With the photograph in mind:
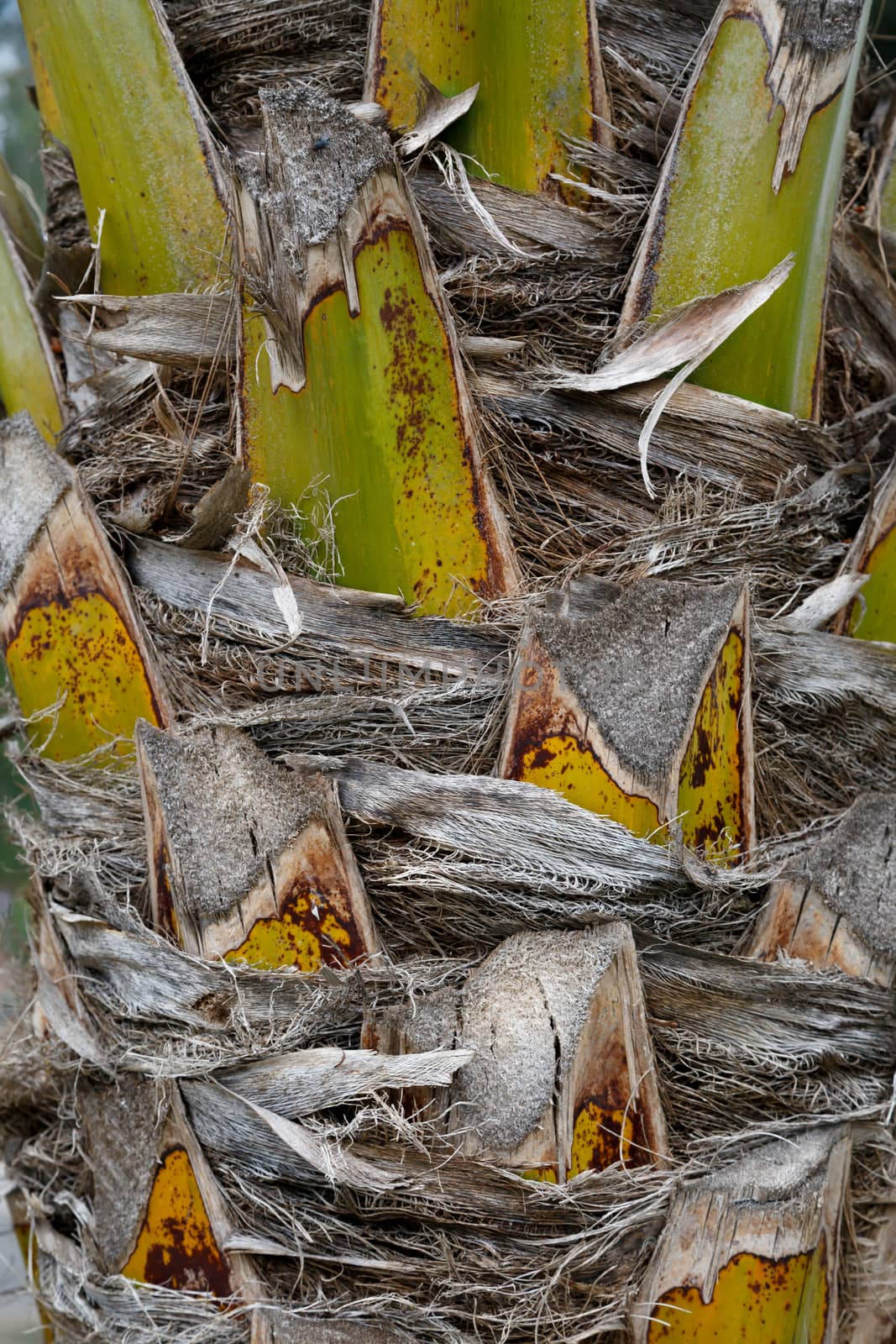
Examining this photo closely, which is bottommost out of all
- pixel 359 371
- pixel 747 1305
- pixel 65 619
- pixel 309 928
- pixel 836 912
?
pixel 747 1305

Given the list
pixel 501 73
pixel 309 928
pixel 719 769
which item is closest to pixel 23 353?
pixel 501 73

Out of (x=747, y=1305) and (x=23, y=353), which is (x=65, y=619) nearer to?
(x=23, y=353)

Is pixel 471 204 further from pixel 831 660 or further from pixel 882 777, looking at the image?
pixel 882 777

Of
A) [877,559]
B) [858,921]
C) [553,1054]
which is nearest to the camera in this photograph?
[553,1054]

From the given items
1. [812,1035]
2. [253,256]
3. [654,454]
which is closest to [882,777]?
[812,1035]

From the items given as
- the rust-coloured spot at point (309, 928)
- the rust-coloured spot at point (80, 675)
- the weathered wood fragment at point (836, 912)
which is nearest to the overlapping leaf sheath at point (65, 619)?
the rust-coloured spot at point (80, 675)
